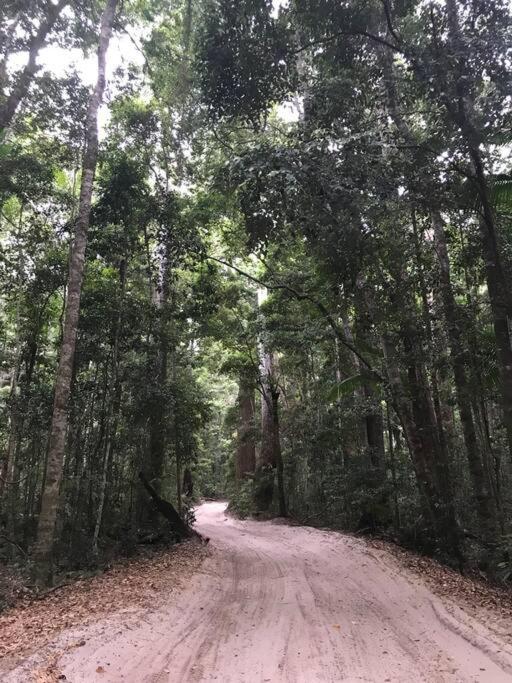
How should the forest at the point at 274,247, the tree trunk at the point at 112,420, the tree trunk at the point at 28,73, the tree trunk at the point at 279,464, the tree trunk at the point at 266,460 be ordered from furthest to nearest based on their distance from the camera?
the tree trunk at the point at 266,460 < the tree trunk at the point at 279,464 < the tree trunk at the point at 28,73 < the tree trunk at the point at 112,420 < the forest at the point at 274,247

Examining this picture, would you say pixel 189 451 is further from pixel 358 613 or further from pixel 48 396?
pixel 358 613

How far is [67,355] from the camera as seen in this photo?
9.23 m

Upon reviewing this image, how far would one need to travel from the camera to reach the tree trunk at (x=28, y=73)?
12258mm

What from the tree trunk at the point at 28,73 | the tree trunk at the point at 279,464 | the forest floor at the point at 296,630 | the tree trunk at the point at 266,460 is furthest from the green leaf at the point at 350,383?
the tree trunk at the point at 28,73

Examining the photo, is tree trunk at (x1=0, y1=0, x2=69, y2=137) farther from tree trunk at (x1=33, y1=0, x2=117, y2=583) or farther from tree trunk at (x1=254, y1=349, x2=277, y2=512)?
tree trunk at (x1=254, y1=349, x2=277, y2=512)

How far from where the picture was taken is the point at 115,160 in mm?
11898

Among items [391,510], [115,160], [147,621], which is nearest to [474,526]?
[391,510]

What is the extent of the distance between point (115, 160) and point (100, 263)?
3.07m

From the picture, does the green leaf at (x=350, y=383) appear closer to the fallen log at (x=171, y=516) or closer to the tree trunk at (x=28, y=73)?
the fallen log at (x=171, y=516)

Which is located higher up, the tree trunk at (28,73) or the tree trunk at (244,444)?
the tree trunk at (28,73)

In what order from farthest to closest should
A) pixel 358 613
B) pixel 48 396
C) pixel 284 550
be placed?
pixel 48 396 → pixel 284 550 → pixel 358 613

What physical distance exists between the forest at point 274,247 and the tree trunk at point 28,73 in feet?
0.25

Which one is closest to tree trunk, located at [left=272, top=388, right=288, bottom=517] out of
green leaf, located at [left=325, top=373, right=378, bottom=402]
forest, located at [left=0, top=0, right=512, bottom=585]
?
forest, located at [left=0, top=0, right=512, bottom=585]

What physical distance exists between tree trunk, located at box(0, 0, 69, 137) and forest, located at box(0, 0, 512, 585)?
0.25ft
